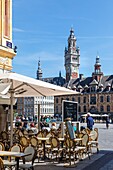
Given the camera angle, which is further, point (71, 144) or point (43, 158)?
point (43, 158)

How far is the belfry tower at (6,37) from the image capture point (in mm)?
14578

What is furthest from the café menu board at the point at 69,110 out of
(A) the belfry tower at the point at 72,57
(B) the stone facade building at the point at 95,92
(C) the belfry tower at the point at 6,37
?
(A) the belfry tower at the point at 72,57

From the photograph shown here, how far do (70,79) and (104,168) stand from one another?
339 ft

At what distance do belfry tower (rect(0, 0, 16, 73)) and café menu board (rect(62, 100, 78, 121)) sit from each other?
2.85 m

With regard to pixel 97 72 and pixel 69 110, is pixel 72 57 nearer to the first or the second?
pixel 97 72

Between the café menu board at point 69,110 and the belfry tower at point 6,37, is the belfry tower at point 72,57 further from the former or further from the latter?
the belfry tower at point 6,37

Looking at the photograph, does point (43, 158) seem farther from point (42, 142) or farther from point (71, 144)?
point (71, 144)

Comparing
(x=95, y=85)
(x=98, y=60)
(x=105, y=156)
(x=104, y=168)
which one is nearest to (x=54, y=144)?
(x=104, y=168)

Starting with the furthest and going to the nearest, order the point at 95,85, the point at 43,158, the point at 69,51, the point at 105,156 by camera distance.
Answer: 1. the point at 69,51
2. the point at 95,85
3. the point at 105,156
4. the point at 43,158

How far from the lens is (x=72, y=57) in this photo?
5157 inches

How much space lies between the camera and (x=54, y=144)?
11.8 meters

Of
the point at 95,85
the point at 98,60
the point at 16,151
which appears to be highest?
the point at 98,60

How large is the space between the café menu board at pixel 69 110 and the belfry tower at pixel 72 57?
108 meters

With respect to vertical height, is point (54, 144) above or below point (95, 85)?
below
